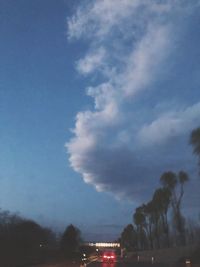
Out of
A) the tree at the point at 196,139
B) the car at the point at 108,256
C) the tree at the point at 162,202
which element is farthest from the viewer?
the tree at the point at 162,202

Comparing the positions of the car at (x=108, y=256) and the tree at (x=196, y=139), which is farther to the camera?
the car at (x=108, y=256)

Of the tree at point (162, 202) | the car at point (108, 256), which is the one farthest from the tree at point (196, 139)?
the tree at point (162, 202)

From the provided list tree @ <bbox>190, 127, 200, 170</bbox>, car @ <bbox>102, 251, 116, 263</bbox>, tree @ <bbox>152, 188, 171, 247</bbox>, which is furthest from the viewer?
tree @ <bbox>152, 188, 171, 247</bbox>

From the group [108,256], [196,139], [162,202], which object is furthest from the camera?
[162,202]

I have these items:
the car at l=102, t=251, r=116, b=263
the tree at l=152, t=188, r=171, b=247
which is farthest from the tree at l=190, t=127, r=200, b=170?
the tree at l=152, t=188, r=171, b=247

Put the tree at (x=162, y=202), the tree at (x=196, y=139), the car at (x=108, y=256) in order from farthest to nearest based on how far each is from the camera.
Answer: the tree at (x=162, y=202) → the car at (x=108, y=256) → the tree at (x=196, y=139)

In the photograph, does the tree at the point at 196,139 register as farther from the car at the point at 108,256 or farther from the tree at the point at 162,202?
the tree at the point at 162,202

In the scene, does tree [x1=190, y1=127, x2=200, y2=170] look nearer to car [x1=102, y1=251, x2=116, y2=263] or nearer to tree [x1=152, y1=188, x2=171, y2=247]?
car [x1=102, y1=251, x2=116, y2=263]

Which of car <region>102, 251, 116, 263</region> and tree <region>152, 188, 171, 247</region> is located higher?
tree <region>152, 188, 171, 247</region>

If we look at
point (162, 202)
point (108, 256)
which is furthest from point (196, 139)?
point (162, 202)

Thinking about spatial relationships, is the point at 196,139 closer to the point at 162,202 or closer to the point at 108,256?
the point at 108,256

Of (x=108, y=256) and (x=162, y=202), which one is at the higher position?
(x=162, y=202)

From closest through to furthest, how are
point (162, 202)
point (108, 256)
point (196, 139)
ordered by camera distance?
point (196, 139), point (108, 256), point (162, 202)

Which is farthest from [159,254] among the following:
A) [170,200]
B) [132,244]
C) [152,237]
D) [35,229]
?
[132,244]
